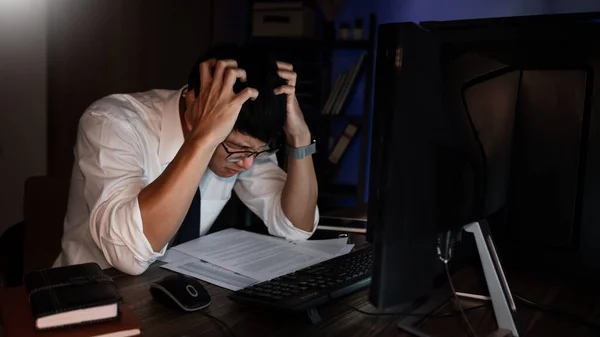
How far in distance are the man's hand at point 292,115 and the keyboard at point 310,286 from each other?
48 centimetres

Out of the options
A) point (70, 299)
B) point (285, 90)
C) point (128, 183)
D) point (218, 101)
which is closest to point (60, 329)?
point (70, 299)

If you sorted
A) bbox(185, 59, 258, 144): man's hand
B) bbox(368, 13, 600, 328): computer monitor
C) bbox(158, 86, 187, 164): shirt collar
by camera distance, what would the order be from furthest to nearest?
1. bbox(158, 86, 187, 164): shirt collar
2. bbox(185, 59, 258, 144): man's hand
3. bbox(368, 13, 600, 328): computer monitor

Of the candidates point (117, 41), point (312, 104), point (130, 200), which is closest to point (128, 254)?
point (130, 200)

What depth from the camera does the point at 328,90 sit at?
3.19m

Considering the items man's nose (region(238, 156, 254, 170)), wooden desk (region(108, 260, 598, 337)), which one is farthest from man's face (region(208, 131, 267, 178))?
wooden desk (region(108, 260, 598, 337))

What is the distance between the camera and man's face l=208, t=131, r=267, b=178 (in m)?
1.33

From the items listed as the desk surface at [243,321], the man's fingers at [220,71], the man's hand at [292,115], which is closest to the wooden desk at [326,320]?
the desk surface at [243,321]

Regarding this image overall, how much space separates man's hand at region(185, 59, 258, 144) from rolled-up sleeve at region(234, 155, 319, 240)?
1.28 ft

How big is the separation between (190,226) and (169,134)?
0.24m

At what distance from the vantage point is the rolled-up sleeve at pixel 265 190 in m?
1.53

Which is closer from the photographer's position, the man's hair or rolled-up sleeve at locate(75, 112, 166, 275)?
rolled-up sleeve at locate(75, 112, 166, 275)

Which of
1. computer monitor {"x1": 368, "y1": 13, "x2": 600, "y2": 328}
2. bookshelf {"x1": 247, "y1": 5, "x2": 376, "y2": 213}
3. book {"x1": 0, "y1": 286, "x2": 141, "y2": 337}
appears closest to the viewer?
computer monitor {"x1": 368, "y1": 13, "x2": 600, "y2": 328}

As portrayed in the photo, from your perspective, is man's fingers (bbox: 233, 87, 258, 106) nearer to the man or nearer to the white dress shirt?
the man

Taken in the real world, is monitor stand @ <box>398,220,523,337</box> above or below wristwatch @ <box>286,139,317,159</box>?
below
